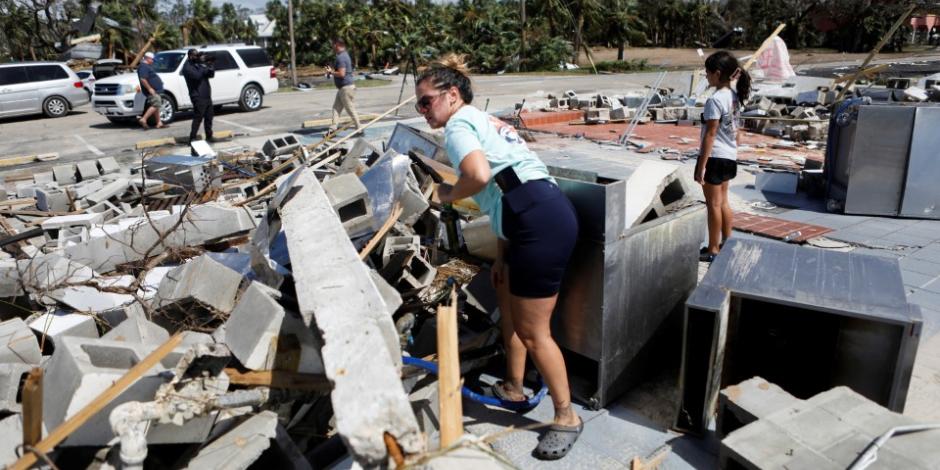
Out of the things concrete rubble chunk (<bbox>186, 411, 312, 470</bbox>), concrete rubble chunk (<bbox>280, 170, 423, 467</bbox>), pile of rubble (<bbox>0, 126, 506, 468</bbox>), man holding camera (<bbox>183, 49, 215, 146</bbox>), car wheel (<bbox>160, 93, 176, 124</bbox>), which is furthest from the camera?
car wheel (<bbox>160, 93, 176, 124</bbox>)

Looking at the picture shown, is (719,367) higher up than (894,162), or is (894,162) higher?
(894,162)

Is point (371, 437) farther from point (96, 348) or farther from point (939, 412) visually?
point (939, 412)

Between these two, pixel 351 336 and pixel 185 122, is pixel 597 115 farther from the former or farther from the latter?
pixel 351 336

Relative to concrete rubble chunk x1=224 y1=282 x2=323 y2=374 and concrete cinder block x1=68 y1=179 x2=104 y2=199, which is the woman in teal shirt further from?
concrete cinder block x1=68 y1=179 x2=104 y2=199

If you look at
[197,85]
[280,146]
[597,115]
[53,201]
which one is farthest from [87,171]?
[597,115]

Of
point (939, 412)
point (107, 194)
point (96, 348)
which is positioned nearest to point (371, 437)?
point (96, 348)

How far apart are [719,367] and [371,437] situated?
1.89 m

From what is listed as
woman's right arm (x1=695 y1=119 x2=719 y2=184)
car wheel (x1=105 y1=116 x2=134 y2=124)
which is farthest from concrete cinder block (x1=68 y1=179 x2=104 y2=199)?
car wheel (x1=105 y1=116 x2=134 y2=124)

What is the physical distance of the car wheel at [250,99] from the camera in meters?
17.5

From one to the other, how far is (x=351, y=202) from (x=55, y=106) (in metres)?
18.7

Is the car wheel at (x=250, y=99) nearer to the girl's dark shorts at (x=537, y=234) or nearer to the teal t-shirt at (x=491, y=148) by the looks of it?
the teal t-shirt at (x=491, y=148)

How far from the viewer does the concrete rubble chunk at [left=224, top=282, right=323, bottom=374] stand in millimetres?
2648

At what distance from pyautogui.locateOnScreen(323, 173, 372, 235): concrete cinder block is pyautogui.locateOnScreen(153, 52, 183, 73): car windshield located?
14451 millimetres

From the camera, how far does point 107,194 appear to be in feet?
20.8
